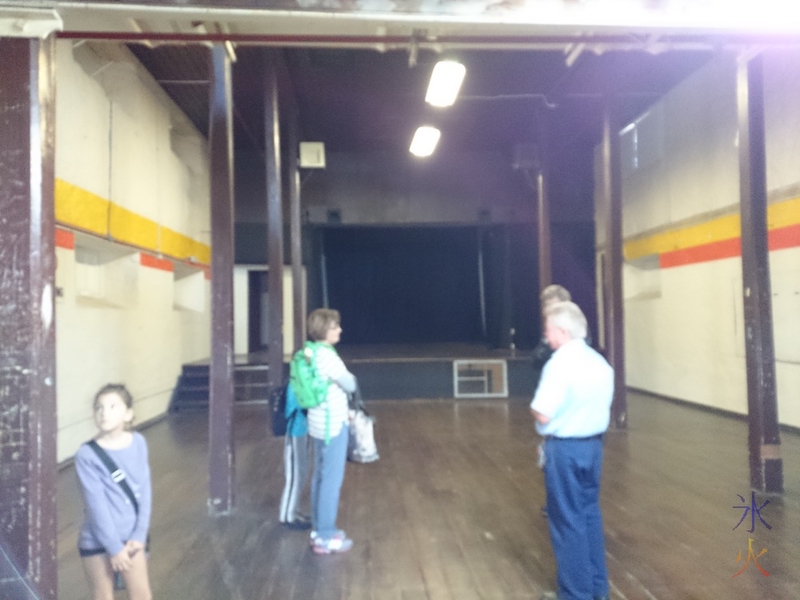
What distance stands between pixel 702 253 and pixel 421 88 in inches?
160

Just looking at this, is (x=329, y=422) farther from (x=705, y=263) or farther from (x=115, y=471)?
(x=705, y=263)

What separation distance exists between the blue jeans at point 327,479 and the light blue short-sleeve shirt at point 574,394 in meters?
1.15

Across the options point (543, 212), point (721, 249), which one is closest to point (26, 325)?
point (543, 212)

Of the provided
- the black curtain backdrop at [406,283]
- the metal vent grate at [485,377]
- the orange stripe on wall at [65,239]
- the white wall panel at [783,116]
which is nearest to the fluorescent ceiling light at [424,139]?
the metal vent grate at [485,377]

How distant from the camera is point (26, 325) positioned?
1924mm

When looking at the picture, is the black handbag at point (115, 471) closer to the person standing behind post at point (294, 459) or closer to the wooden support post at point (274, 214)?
the person standing behind post at point (294, 459)

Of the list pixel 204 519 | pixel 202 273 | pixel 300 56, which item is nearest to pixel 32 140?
pixel 204 519

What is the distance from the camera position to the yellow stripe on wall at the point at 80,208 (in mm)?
5047

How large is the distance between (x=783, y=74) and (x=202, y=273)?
327 inches

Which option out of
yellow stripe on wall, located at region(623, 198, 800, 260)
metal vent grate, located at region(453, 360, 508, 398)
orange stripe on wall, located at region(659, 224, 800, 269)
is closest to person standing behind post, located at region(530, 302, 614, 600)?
yellow stripe on wall, located at region(623, 198, 800, 260)

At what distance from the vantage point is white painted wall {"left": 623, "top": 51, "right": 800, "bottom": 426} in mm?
6020

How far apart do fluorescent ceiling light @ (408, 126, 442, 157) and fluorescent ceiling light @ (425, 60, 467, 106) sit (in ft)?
4.94

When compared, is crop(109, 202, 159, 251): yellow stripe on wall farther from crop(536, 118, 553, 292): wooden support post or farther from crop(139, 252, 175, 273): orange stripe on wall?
crop(536, 118, 553, 292): wooden support post

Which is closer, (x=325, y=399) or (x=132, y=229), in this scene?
(x=325, y=399)
